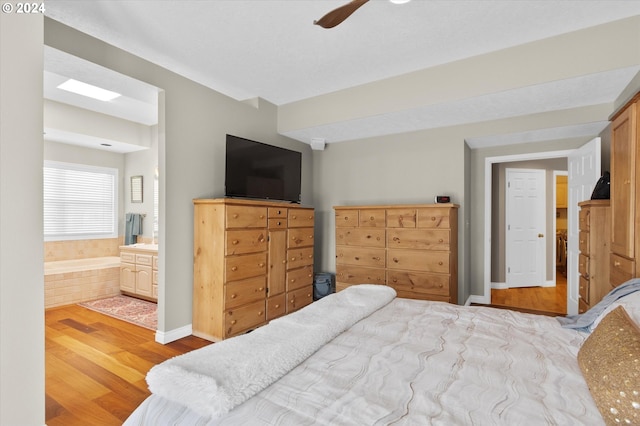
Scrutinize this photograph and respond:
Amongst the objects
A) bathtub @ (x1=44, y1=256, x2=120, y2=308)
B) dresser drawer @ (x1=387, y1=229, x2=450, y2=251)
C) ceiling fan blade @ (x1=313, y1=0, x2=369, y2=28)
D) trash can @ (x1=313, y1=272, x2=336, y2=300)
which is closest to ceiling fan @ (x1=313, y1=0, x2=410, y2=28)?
ceiling fan blade @ (x1=313, y1=0, x2=369, y2=28)

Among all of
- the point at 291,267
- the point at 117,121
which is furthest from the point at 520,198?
the point at 117,121

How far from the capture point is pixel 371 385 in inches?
44.1

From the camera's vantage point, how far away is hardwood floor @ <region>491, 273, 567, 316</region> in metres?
4.25

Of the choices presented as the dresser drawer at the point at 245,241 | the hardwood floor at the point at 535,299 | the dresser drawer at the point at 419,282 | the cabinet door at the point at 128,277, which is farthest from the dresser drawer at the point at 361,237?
the cabinet door at the point at 128,277

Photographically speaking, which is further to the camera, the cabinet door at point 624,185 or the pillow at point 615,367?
the cabinet door at point 624,185

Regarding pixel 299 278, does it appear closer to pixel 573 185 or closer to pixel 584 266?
pixel 584 266

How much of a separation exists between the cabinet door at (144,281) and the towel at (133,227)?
3.42 ft

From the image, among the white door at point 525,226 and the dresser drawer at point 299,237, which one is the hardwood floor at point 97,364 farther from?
the white door at point 525,226

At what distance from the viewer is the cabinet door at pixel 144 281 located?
440 cm

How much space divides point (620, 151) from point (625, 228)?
0.70m

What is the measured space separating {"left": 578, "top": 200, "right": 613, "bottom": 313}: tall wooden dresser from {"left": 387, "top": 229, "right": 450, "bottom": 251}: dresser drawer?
4.00ft

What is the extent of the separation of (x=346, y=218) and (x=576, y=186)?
2.67 m

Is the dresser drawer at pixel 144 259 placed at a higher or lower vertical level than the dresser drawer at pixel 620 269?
lower

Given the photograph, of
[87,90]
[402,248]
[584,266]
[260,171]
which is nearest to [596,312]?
[584,266]
